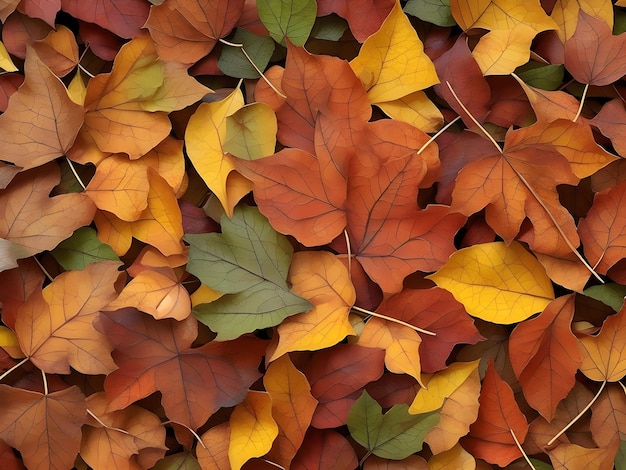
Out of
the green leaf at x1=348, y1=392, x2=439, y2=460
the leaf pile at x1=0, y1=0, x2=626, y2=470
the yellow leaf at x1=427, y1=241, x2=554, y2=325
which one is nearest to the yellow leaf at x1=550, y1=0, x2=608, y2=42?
the leaf pile at x1=0, y1=0, x2=626, y2=470

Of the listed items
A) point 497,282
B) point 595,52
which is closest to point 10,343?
point 497,282

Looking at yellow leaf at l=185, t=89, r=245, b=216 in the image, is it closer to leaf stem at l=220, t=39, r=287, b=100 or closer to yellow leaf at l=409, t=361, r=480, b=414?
leaf stem at l=220, t=39, r=287, b=100

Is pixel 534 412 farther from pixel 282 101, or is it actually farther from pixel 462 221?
pixel 282 101

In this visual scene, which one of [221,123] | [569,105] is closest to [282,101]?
[221,123]

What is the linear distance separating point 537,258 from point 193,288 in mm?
228

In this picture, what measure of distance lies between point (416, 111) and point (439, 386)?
0.18m

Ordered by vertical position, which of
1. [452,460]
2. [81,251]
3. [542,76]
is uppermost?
[542,76]

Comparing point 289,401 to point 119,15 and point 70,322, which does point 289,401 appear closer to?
point 70,322

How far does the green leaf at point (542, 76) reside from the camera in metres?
0.46

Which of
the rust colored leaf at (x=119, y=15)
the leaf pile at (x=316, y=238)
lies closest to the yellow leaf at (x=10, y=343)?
the leaf pile at (x=316, y=238)

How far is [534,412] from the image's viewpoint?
0.46 meters

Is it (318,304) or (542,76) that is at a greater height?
(542,76)

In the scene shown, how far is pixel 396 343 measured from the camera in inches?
17.3

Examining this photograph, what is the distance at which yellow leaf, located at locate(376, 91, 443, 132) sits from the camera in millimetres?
456
